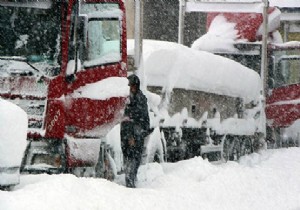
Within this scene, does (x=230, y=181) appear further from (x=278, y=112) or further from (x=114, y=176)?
(x=278, y=112)

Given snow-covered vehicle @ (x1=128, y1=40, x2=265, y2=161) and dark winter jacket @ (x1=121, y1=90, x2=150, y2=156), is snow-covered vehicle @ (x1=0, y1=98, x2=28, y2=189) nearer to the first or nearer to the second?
dark winter jacket @ (x1=121, y1=90, x2=150, y2=156)

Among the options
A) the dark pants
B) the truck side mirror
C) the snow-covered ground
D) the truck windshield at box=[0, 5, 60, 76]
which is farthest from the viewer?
the dark pants

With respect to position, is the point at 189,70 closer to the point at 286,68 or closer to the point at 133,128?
the point at 133,128

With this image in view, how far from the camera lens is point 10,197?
650 centimetres

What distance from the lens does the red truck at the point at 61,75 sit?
910cm

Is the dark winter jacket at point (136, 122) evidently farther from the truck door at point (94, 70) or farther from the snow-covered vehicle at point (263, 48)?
the snow-covered vehicle at point (263, 48)

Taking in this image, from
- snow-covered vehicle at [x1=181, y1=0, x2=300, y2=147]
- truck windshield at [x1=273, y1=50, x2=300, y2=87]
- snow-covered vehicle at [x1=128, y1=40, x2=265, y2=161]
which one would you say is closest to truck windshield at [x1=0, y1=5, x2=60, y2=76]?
snow-covered vehicle at [x1=128, y1=40, x2=265, y2=161]

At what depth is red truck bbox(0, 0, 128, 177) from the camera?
29.9 feet

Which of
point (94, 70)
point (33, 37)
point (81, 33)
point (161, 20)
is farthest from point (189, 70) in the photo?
point (161, 20)

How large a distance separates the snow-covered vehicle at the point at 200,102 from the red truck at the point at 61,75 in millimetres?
1260

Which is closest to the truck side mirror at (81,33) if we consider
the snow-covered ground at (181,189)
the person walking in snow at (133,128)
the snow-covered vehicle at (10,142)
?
the person walking in snow at (133,128)

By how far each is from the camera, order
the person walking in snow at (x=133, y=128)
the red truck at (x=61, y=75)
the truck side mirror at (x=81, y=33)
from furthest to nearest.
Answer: the person walking in snow at (x=133, y=128) → the truck side mirror at (x=81, y=33) → the red truck at (x=61, y=75)

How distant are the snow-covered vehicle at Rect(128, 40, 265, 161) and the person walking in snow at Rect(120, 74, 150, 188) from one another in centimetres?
70

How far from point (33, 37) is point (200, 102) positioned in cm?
437
